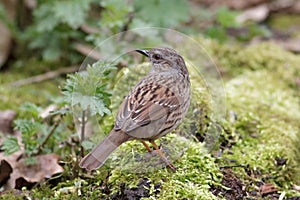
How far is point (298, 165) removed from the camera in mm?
4180

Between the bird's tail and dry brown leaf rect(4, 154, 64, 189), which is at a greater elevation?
the bird's tail

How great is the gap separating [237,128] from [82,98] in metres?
1.59

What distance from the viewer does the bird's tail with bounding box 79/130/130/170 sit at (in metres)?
3.12

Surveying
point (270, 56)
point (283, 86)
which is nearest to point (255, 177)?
point (283, 86)

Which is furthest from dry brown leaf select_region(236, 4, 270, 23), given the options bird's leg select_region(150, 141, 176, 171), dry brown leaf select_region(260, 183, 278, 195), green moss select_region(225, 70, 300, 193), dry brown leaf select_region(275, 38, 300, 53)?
bird's leg select_region(150, 141, 176, 171)

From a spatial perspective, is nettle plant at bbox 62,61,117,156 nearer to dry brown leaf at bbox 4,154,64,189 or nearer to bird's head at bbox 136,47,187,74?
bird's head at bbox 136,47,187,74

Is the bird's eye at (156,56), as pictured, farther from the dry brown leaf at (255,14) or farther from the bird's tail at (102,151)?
the dry brown leaf at (255,14)

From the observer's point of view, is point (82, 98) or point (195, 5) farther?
point (195, 5)

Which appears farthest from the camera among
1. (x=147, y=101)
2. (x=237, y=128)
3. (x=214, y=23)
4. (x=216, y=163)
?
(x=214, y=23)

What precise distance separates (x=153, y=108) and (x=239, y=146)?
4.09 feet

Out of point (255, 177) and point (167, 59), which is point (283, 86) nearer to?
point (255, 177)

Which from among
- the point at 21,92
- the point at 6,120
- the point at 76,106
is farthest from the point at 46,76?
the point at 76,106

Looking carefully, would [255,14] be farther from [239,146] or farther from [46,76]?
[239,146]

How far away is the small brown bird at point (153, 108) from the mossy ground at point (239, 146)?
9.4 inches
